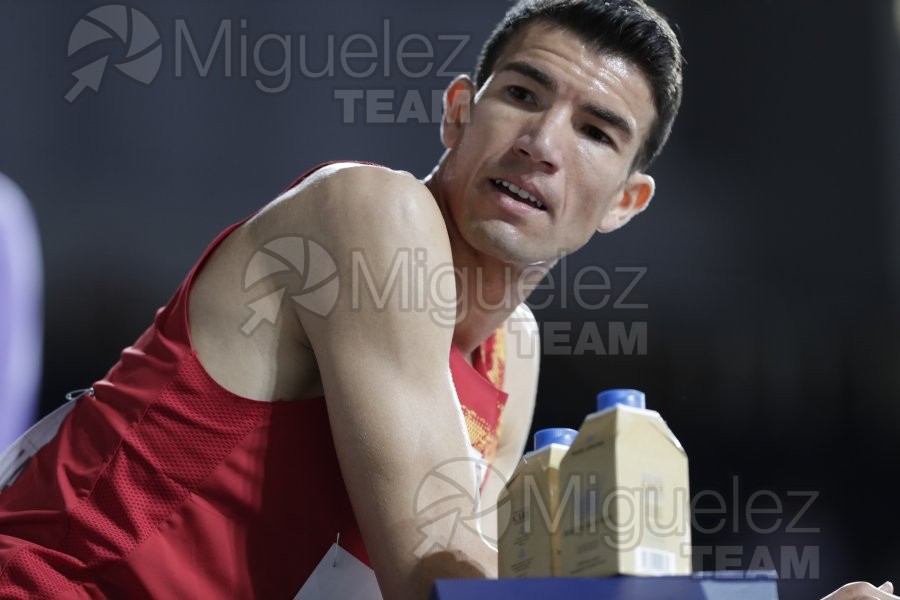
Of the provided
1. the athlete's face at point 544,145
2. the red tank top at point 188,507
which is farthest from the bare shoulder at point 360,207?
the athlete's face at point 544,145

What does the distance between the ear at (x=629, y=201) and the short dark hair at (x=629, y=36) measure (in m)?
0.03

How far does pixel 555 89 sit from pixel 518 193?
169 millimetres

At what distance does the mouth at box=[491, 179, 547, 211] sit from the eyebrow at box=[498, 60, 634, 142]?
16cm

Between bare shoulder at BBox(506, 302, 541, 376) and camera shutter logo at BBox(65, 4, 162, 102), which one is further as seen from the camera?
camera shutter logo at BBox(65, 4, 162, 102)

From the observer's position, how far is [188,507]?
47.4 inches

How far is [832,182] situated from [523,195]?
118cm

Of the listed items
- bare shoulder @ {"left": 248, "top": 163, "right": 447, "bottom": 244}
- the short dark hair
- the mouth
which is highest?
the short dark hair

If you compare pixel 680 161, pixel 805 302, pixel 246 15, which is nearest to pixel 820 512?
pixel 805 302

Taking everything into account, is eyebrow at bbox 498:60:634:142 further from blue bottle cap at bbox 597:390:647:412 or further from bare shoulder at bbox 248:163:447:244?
blue bottle cap at bbox 597:390:647:412

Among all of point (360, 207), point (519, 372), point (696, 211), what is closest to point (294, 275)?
point (360, 207)

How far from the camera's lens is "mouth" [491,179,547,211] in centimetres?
151

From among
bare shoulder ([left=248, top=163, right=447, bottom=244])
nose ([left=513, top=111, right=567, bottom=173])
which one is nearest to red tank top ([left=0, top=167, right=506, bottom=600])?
bare shoulder ([left=248, top=163, right=447, bottom=244])

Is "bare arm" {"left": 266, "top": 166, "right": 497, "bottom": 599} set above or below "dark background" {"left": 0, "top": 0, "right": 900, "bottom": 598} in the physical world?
below

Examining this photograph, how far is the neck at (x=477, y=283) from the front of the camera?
5.15ft
